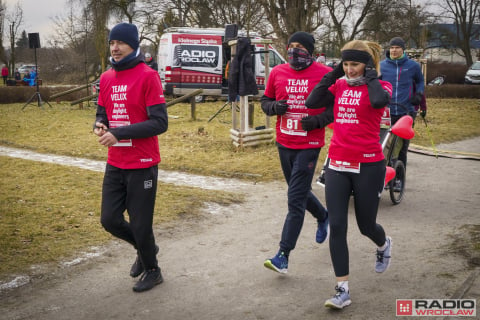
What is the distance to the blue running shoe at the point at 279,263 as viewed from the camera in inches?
188

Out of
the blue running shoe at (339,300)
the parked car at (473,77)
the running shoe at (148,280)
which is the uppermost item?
the parked car at (473,77)

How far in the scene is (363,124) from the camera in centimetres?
416

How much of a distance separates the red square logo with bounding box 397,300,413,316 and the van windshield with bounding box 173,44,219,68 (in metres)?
19.4

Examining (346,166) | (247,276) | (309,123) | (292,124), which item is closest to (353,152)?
(346,166)

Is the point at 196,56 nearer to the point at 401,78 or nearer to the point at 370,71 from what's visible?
the point at 401,78

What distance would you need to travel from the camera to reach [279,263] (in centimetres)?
478

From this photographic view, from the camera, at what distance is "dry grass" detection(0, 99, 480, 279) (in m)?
6.03

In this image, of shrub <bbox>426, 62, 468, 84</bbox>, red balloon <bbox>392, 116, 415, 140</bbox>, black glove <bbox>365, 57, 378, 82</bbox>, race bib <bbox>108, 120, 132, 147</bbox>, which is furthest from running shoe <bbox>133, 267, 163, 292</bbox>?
shrub <bbox>426, 62, 468, 84</bbox>

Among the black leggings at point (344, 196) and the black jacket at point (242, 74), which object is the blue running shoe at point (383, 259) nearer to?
the black leggings at point (344, 196)

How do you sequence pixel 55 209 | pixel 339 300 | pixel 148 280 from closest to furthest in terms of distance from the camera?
pixel 339 300, pixel 148 280, pixel 55 209

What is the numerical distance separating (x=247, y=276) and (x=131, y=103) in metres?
1.80

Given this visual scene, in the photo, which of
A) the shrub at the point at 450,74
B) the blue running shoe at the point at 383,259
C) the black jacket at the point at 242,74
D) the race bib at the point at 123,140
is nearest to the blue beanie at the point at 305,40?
the race bib at the point at 123,140

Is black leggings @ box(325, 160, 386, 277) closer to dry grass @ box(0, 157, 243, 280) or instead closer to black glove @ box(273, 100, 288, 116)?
black glove @ box(273, 100, 288, 116)

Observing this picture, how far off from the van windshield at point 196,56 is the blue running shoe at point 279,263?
18.6 metres
